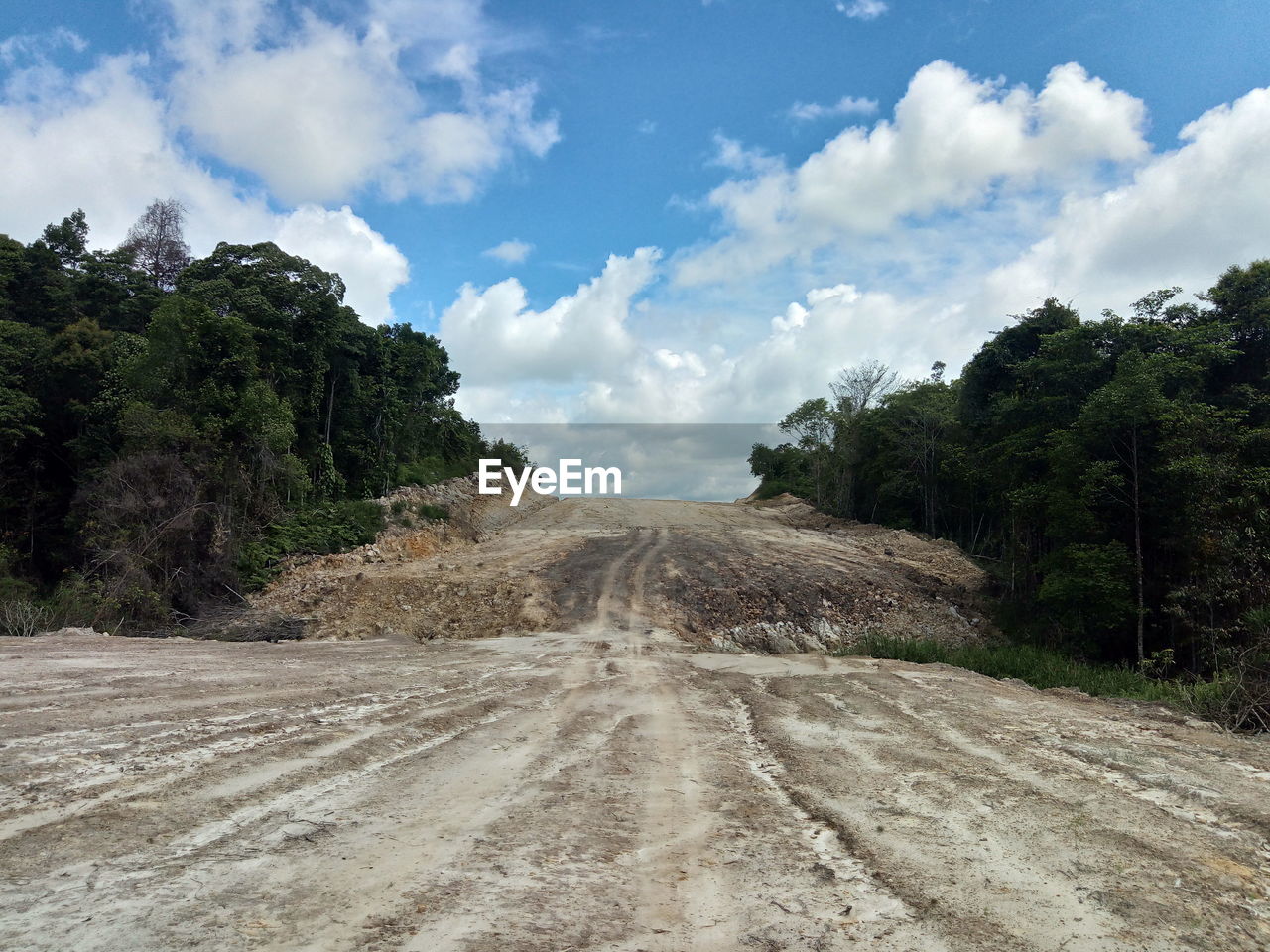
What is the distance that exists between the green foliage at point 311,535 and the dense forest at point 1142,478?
18387mm

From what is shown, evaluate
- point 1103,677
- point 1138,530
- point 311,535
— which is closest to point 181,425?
point 311,535

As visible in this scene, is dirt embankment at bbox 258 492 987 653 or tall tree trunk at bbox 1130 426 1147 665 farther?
dirt embankment at bbox 258 492 987 653

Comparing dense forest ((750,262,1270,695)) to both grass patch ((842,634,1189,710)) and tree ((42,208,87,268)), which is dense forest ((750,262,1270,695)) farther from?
tree ((42,208,87,268))

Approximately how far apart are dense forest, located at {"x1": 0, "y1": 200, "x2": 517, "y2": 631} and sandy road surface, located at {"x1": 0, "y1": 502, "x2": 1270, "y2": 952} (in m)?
8.50

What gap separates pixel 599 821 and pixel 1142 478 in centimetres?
1592

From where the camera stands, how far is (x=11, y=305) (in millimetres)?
24703

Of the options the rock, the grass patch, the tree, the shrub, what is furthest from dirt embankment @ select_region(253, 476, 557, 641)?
the tree

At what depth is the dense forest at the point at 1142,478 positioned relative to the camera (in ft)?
43.8

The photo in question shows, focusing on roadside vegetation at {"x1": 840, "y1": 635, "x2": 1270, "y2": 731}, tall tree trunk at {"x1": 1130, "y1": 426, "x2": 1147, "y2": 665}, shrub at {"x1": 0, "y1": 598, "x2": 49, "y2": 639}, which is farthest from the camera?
tall tree trunk at {"x1": 1130, "y1": 426, "x2": 1147, "y2": 665}

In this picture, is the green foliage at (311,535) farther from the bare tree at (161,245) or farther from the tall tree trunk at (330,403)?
the bare tree at (161,245)

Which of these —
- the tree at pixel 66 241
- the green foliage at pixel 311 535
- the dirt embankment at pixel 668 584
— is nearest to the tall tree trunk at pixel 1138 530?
the dirt embankment at pixel 668 584

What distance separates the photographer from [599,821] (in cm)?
414

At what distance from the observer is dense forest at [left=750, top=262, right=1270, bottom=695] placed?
13.4 metres

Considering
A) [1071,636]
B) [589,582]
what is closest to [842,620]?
[1071,636]
